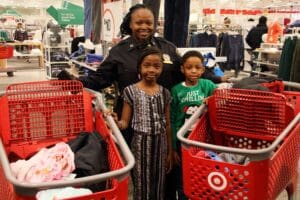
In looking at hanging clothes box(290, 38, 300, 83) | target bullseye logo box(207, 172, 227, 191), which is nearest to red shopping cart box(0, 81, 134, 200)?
target bullseye logo box(207, 172, 227, 191)

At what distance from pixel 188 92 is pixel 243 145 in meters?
0.51

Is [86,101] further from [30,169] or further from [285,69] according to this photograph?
[285,69]

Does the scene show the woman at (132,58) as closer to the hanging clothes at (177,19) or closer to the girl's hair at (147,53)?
the girl's hair at (147,53)

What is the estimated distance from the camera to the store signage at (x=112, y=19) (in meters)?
4.36

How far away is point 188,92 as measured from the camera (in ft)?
7.92

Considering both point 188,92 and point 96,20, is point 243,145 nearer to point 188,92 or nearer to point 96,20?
point 188,92

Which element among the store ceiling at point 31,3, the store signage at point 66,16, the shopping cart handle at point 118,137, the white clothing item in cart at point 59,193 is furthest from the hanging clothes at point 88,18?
the store ceiling at point 31,3

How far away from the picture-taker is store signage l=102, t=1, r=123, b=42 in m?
4.36

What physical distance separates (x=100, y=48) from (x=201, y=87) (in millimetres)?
3739

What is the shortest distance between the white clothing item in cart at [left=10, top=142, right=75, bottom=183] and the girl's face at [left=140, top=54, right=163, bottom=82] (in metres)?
0.78

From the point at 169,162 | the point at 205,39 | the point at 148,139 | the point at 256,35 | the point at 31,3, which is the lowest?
the point at 169,162

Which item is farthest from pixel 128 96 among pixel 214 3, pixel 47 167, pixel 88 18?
pixel 214 3

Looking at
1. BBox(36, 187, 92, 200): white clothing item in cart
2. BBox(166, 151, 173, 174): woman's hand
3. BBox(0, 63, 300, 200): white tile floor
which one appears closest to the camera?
BBox(36, 187, 92, 200): white clothing item in cart

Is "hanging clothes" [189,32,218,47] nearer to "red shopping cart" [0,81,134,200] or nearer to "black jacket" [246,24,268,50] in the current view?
"black jacket" [246,24,268,50]
